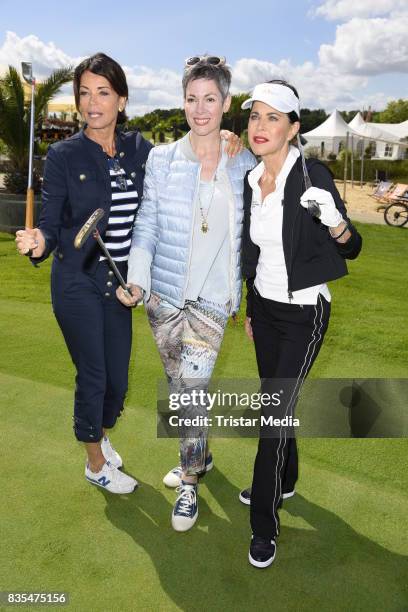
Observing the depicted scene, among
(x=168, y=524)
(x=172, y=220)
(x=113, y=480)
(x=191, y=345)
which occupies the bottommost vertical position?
(x=168, y=524)

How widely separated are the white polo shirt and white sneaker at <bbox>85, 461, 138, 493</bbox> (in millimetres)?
1392

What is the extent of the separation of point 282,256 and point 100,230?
0.97 meters

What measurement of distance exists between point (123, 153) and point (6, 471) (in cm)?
201

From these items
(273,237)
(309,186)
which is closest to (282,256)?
(273,237)

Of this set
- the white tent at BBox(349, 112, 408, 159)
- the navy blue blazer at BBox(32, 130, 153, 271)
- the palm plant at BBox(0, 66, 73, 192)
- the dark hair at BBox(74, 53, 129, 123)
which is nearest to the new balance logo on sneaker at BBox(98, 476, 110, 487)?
the navy blue blazer at BBox(32, 130, 153, 271)

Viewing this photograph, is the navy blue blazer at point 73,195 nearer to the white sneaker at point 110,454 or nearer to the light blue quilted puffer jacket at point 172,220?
the light blue quilted puffer jacket at point 172,220

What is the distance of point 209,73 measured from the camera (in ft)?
9.48

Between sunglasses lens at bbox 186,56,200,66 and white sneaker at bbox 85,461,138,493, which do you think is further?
white sneaker at bbox 85,461,138,493

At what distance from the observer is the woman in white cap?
274cm

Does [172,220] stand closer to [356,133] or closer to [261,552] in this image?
[261,552]

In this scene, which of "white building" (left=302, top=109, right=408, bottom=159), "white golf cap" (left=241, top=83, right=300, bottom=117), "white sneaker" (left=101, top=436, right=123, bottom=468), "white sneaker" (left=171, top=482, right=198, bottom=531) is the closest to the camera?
"white golf cap" (left=241, top=83, right=300, bottom=117)

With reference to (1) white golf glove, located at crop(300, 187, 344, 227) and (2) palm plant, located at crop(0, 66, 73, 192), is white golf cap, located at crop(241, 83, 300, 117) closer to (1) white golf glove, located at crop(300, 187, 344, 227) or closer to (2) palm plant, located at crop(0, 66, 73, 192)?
(1) white golf glove, located at crop(300, 187, 344, 227)

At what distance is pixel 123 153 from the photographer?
10.6 feet

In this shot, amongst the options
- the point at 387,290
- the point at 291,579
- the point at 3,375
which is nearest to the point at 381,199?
the point at 387,290
